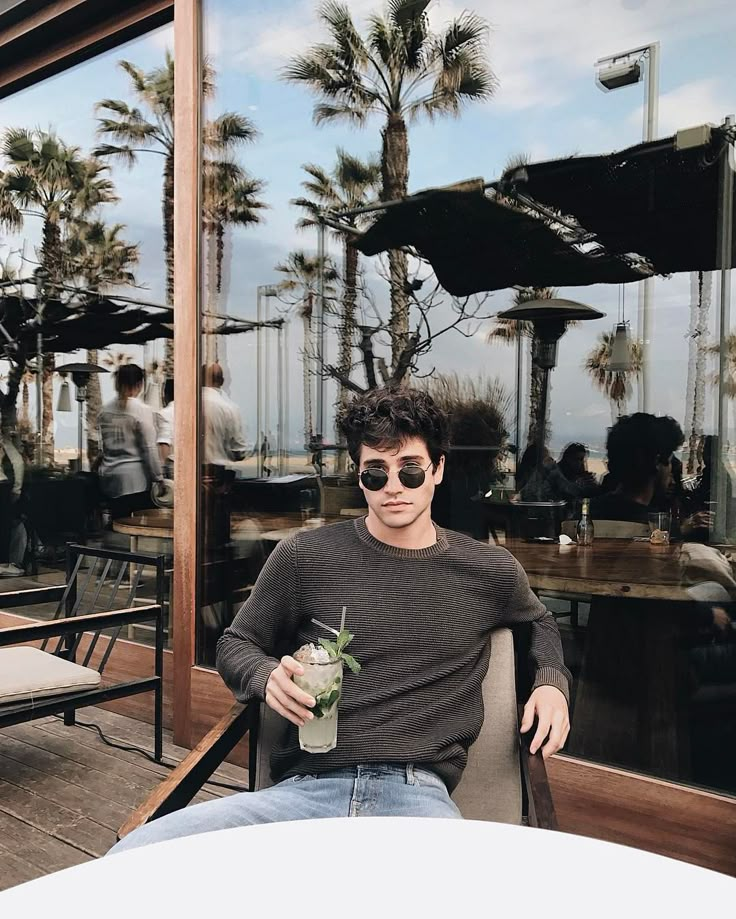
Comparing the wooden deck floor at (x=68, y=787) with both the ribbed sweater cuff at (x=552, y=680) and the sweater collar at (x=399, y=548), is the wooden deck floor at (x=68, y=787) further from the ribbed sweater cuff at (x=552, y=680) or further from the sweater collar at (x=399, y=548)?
the ribbed sweater cuff at (x=552, y=680)

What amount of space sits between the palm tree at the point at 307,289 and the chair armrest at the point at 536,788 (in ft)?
7.64

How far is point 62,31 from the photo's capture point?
11.8ft

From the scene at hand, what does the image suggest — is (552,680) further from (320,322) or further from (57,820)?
(320,322)

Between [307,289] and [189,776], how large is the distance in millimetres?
3489

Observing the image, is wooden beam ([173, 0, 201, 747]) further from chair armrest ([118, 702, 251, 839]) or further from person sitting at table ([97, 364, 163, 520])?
chair armrest ([118, 702, 251, 839])

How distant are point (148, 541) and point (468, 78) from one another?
3.12m

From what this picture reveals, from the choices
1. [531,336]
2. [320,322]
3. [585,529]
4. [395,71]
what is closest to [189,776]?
[585,529]

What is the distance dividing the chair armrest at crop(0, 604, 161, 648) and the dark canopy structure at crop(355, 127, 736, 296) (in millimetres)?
2884

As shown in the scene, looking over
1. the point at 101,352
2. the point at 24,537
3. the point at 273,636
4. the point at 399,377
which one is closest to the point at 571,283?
the point at 399,377

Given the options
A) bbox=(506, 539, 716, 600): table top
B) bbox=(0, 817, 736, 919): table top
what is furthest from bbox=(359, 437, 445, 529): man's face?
bbox=(506, 539, 716, 600): table top

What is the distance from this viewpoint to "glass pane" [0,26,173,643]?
3.51 metres

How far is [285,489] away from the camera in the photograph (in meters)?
3.34

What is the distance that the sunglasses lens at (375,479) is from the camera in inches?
61.2

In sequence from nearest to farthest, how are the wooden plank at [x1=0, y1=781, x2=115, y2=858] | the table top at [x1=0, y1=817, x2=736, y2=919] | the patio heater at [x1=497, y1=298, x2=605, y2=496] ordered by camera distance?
the table top at [x1=0, y1=817, x2=736, y2=919] → the wooden plank at [x1=0, y1=781, x2=115, y2=858] → the patio heater at [x1=497, y1=298, x2=605, y2=496]
